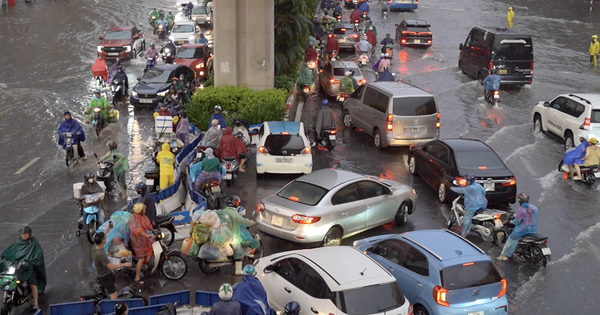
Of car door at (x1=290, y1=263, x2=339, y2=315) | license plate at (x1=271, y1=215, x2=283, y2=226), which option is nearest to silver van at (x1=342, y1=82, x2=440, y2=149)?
license plate at (x1=271, y1=215, x2=283, y2=226)

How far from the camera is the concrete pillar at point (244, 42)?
25.2 meters

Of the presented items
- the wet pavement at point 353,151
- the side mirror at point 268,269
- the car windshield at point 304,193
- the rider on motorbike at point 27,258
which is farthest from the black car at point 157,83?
the side mirror at point 268,269

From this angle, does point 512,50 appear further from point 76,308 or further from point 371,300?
point 76,308

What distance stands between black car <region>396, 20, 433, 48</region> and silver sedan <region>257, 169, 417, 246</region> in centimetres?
2613

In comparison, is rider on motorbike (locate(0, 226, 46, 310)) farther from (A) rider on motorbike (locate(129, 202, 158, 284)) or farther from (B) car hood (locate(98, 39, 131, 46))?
(B) car hood (locate(98, 39, 131, 46))

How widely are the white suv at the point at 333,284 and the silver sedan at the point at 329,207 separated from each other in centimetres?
264

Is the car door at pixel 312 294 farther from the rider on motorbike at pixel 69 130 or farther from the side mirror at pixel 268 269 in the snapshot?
the rider on motorbike at pixel 69 130

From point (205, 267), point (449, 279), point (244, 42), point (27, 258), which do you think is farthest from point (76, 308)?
point (244, 42)

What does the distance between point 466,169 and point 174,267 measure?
24.3 ft

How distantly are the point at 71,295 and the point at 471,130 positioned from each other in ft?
51.9

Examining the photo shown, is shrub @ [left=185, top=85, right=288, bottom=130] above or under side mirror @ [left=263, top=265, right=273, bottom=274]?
under

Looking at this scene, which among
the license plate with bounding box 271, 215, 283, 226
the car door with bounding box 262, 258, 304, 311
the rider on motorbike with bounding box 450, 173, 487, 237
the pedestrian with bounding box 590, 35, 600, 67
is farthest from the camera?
the pedestrian with bounding box 590, 35, 600, 67

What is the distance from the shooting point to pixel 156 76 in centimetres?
Result: 2838

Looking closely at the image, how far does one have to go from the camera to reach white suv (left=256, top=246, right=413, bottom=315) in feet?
33.8
